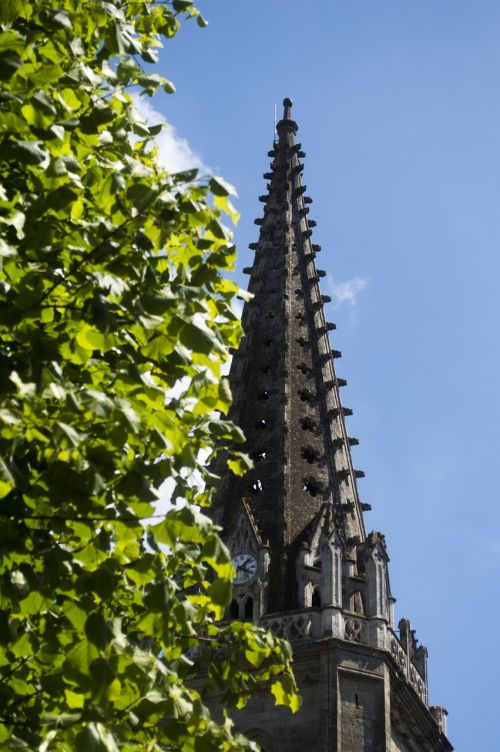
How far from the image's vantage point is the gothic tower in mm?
22375

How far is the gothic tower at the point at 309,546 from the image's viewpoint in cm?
2238

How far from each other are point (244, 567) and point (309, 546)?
4.88ft

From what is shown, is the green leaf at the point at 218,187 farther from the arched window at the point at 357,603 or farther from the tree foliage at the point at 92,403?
the arched window at the point at 357,603

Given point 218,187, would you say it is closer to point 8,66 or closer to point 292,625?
point 8,66

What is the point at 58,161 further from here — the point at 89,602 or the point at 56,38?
the point at 89,602

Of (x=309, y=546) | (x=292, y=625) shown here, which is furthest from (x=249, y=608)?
(x=309, y=546)

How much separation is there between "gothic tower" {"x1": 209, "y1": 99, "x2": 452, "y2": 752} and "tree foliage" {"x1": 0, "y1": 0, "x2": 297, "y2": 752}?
14.5m

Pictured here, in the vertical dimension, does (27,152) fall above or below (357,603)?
below

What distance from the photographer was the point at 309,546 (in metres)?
25.9

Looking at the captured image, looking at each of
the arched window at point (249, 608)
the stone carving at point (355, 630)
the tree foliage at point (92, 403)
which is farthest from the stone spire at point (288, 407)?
the tree foliage at point (92, 403)

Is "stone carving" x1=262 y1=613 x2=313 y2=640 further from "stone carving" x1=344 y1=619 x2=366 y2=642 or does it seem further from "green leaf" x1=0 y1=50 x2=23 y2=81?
"green leaf" x1=0 y1=50 x2=23 y2=81

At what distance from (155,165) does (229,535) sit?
58.3ft

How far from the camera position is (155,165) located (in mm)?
9375

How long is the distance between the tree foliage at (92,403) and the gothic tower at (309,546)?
47.5ft
